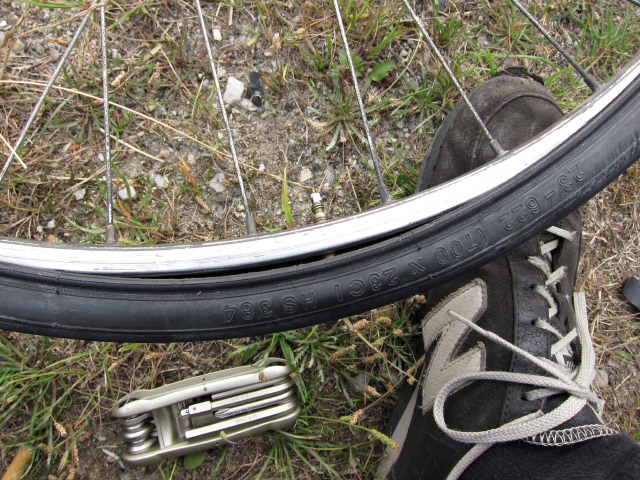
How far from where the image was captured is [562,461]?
77 cm

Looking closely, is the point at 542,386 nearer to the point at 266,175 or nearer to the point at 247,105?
the point at 266,175

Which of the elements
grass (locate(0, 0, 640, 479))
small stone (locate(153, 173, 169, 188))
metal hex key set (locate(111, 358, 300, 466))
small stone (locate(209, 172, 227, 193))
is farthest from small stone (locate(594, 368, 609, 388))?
small stone (locate(153, 173, 169, 188))

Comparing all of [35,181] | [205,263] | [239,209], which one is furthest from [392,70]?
[35,181]

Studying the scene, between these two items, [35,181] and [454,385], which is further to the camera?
[35,181]

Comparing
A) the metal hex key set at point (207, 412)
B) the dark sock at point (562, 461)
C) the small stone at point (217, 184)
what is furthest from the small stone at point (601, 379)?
the small stone at point (217, 184)

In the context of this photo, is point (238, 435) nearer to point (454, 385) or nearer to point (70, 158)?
point (454, 385)

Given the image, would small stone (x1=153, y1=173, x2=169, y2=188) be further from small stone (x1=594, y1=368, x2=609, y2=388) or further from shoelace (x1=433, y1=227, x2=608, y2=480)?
small stone (x1=594, y1=368, x2=609, y2=388)

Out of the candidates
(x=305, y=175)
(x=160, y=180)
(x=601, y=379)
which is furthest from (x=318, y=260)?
(x=601, y=379)

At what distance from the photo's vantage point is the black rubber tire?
2.00 ft

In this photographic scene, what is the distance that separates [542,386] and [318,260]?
0.48 m

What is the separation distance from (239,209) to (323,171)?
20 centimetres

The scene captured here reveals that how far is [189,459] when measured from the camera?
0.95 metres

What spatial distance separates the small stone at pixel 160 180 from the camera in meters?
1.02

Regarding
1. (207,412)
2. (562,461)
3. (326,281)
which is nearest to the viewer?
(326,281)
